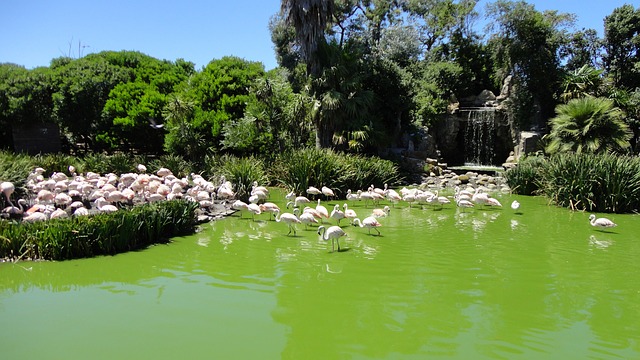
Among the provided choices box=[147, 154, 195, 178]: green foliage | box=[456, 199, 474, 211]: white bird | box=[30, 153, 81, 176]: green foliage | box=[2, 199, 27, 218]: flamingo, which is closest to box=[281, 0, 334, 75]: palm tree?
box=[147, 154, 195, 178]: green foliage

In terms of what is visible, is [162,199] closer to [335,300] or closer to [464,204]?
[335,300]

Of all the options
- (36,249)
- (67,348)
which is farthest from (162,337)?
(36,249)

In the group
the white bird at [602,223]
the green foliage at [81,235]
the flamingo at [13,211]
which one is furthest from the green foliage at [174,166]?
the white bird at [602,223]

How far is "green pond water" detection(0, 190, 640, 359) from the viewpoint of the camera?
5.37 metres

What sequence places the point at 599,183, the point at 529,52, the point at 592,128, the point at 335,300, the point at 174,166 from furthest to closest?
1. the point at 529,52
2. the point at 174,166
3. the point at 592,128
4. the point at 599,183
5. the point at 335,300

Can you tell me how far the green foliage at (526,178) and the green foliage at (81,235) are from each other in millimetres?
13743

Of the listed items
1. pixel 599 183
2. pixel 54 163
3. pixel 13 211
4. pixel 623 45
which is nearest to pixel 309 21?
Result: pixel 54 163

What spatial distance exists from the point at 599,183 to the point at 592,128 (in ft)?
16.5

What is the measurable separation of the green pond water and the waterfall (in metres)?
17.6

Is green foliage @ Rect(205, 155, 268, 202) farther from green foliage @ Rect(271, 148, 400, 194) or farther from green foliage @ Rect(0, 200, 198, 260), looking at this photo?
green foliage @ Rect(0, 200, 198, 260)

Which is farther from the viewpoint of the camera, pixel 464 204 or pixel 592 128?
pixel 592 128

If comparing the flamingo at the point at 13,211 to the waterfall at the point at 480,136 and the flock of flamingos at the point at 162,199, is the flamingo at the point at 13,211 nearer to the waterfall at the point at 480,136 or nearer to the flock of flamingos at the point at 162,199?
the flock of flamingos at the point at 162,199

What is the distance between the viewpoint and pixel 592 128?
18.0 metres

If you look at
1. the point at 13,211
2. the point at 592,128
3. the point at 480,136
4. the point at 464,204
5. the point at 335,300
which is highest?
the point at 480,136
